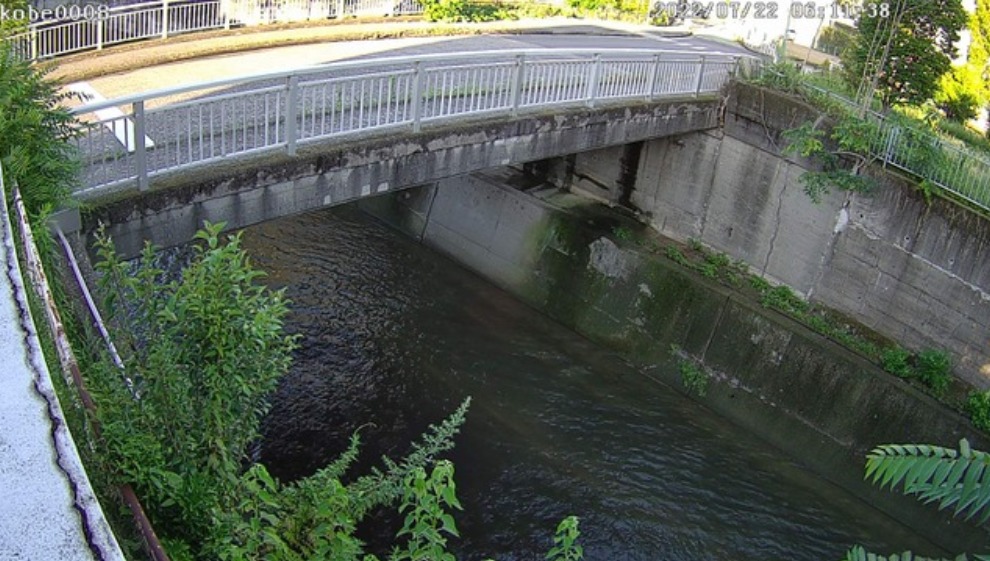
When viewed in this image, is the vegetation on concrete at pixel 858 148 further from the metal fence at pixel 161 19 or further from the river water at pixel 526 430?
the metal fence at pixel 161 19

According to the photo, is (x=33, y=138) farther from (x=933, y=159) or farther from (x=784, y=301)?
(x=933, y=159)

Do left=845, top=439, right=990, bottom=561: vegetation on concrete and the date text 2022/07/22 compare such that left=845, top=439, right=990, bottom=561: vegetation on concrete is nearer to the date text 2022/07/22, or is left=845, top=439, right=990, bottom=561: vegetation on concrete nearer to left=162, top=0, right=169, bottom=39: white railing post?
left=162, top=0, right=169, bottom=39: white railing post

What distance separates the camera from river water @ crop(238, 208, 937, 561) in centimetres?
1241

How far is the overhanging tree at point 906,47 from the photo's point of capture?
16.0m

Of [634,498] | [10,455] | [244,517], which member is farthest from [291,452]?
[10,455]

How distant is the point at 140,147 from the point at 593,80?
755 cm

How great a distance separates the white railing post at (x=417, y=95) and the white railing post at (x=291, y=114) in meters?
1.73

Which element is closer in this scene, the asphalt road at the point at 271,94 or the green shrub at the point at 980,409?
the asphalt road at the point at 271,94

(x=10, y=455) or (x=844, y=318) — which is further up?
(x=10, y=455)

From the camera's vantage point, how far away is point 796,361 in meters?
15.2

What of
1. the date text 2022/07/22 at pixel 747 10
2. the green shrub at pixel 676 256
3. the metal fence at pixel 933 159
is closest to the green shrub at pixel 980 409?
the metal fence at pixel 933 159

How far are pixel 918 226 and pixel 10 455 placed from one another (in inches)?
560

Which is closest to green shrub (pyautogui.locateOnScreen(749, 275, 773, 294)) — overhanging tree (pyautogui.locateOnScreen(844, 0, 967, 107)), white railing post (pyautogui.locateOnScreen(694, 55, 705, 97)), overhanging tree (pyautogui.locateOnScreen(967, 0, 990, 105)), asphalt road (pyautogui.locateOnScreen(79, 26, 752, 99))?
white railing post (pyautogui.locateOnScreen(694, 55, 705, 97))

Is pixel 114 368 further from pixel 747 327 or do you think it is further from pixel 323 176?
pixel 747 327
